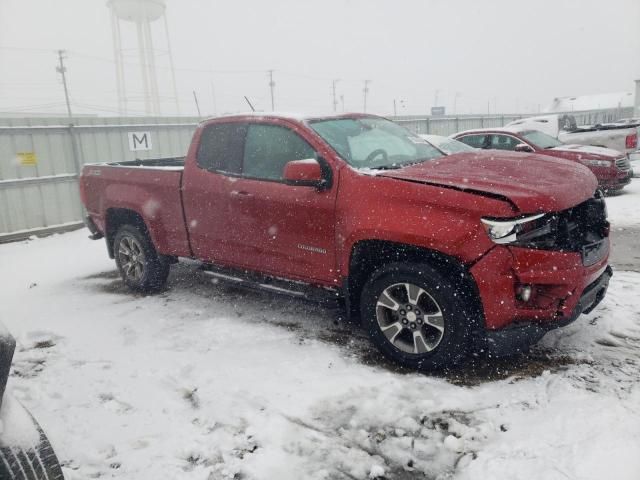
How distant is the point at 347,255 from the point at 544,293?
1.36 meters

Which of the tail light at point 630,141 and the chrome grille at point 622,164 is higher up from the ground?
the tail light at point 630,141

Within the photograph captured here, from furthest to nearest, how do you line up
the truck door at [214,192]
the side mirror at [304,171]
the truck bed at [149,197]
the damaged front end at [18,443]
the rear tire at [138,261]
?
the rear tire at [138,261] < the truck bed at [149,197] < the truck door at [214,192] < the side mirror at [304,171] < the damaged front end at [18,443]

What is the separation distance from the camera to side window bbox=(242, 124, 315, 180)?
4.18 m

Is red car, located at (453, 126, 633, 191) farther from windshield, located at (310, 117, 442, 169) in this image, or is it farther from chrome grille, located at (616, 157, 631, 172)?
windshield, located at (310, 117, 442, 169)

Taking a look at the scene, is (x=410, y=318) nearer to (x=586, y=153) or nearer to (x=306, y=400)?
(x=306, y=400)

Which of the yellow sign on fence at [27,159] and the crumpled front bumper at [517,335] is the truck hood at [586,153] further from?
the yellow sign on fence at [27,159]

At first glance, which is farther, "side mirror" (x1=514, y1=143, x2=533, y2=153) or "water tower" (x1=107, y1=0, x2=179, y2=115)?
"water tower" (x1=107, y1=0, x2=179, y2=115)

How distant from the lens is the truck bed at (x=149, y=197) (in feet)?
16.7

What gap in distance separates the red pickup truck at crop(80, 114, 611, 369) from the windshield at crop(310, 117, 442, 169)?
2 cm

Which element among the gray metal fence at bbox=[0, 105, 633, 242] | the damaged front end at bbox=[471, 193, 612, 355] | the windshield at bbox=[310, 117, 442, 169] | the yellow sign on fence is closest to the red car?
the windshield at bbox=[310, 117, 442, 169]

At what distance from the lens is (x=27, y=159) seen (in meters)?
9.61

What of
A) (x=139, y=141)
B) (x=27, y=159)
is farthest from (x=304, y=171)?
(x=139, y=141)

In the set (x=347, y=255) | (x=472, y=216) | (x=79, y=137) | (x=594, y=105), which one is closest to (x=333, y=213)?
(x=347, y=255)

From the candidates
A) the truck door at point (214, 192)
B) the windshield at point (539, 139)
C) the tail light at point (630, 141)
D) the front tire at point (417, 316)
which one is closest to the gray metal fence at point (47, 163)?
the truck door at point (214, 192)
